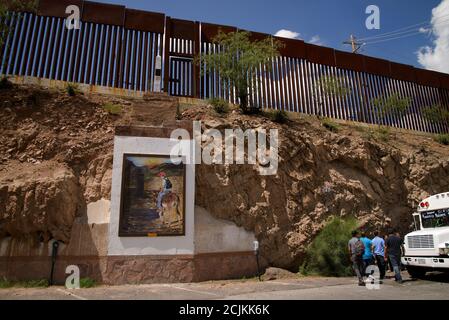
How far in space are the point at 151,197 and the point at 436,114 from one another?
62.9ft

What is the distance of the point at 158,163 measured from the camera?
13188 mm

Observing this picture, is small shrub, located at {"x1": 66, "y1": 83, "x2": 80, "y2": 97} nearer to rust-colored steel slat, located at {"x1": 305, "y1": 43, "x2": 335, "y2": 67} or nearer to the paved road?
the paved road

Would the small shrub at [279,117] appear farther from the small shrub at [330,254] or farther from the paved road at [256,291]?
the paved road at [256,291]

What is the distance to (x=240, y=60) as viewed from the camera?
1683 cm

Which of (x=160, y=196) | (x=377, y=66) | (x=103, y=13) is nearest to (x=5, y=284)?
(x=160, y=196)

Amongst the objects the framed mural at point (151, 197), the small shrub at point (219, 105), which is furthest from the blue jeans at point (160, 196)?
the small shrub at point (219, 105)

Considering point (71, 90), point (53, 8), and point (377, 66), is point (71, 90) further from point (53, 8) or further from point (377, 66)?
point (377, 66)

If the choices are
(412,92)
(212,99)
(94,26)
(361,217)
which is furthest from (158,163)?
(412,92)

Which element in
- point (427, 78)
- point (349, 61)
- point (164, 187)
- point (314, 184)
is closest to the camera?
point (164, 187)

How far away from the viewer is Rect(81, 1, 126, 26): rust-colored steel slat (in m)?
16.4

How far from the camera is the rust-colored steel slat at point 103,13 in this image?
16375 millimetres

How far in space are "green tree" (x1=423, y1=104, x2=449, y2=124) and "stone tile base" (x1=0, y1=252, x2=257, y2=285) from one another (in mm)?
16831

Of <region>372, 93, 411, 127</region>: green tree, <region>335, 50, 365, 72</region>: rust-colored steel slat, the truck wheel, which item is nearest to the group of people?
the truck wheel
